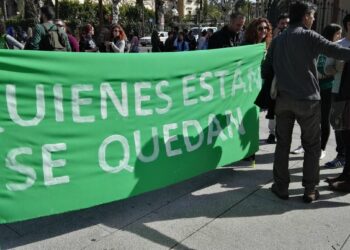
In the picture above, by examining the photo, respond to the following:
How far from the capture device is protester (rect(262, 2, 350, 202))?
144 inches

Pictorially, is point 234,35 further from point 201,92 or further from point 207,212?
point 207,212

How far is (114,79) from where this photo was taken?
10.9 feet

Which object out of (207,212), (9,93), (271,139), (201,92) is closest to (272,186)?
(207,212)

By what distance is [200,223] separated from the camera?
3.60m

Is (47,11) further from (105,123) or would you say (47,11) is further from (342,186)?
(342,186)

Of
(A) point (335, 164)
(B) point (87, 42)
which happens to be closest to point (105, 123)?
(A) point (335, 164)

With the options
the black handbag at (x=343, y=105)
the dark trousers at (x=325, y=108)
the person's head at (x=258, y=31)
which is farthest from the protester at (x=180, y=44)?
the black handbag at (x=343, y=105)

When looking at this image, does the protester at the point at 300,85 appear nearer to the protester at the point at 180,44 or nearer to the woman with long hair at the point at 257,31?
the woman with long hair at the point at 257,31

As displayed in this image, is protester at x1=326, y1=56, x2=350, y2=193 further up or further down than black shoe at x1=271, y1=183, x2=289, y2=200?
further up

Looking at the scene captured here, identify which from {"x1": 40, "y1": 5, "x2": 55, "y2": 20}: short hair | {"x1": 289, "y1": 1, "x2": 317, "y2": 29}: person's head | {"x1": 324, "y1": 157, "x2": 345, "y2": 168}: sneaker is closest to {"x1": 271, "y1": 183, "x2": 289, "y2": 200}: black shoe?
{"x1": 324, "y1": 157, "x2": 345, "y2": 168}: sneaker

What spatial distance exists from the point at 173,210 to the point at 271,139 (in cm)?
275

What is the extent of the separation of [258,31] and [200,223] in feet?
8.16

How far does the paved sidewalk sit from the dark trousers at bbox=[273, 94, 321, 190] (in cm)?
25

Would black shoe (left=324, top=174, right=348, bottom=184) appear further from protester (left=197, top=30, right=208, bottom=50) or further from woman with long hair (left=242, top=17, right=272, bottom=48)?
protester (left=197, top=30, right=208, bottom=50)
